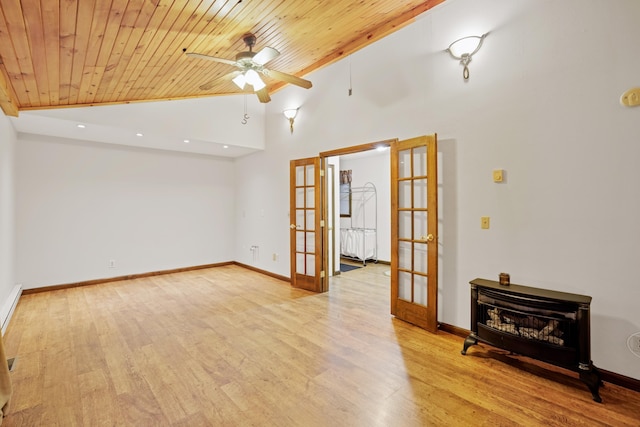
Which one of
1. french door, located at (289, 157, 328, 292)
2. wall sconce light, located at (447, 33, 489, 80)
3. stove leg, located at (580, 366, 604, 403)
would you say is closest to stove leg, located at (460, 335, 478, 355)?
stove leg, located at (580, 366, 604, 403)

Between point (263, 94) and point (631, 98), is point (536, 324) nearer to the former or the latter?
point (631, 98)

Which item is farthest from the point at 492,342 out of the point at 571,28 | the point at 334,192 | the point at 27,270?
the point at 27,270

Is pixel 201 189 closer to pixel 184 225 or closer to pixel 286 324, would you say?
pixel 184 225

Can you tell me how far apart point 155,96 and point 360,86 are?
2963 millimetres

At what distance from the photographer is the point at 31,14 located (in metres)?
1.86

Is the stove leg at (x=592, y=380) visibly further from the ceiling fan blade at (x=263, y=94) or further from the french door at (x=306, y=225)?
the ceiling fan blade at (x=263, y=94)

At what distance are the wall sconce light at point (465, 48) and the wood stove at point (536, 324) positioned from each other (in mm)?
2057

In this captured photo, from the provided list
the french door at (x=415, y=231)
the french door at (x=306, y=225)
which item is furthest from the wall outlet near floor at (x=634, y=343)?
the french door at (x=306, y=225)

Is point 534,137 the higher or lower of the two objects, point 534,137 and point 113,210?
the higher

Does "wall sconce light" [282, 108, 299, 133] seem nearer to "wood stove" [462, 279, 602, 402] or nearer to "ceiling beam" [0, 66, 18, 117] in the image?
"ceiling beam" [0, 66, 18, 117]

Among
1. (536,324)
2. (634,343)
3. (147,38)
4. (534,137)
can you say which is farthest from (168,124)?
(634,343)

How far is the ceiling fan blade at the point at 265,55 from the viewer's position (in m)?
2.65

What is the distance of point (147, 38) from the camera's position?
8.30 ft

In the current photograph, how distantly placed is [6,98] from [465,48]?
4464 millimetres
